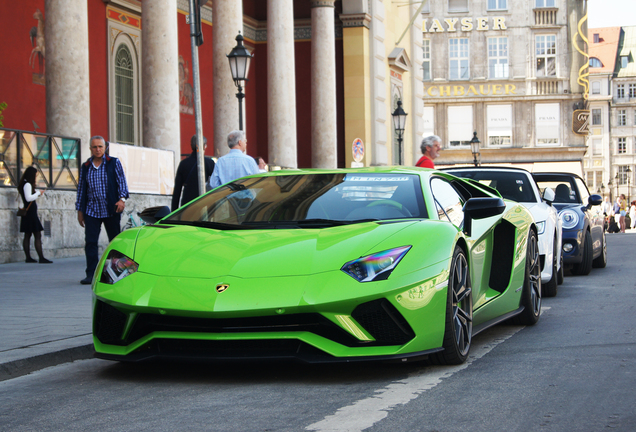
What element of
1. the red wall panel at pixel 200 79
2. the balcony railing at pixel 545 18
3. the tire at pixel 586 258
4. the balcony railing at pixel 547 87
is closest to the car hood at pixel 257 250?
the tire at pixel 586 258

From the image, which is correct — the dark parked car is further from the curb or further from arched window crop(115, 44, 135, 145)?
arched window crop(115, 44, 135, 145)

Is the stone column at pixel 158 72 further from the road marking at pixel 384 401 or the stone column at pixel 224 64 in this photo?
the road marking at pixel 384 401

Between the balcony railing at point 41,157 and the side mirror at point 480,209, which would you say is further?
the balcony railing at point 41,157

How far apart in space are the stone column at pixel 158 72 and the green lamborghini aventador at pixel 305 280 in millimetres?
13678

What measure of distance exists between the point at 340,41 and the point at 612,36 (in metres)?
93.1

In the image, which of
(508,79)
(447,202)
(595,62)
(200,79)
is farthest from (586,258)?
(595,62)

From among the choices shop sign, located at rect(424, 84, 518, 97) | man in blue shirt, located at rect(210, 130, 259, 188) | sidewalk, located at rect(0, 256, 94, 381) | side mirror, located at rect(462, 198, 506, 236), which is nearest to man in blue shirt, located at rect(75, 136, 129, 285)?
sidewalk, located at rect(0, 256, 94, 381)

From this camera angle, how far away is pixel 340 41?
34031 mm

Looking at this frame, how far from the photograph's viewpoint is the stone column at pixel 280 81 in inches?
1041

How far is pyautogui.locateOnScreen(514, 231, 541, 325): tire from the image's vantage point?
7.36m

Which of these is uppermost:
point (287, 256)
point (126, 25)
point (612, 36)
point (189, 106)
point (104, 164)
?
point (612, 36)

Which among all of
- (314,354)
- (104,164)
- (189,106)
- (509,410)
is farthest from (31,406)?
(189,106)

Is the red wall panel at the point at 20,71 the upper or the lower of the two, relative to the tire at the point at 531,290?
upper

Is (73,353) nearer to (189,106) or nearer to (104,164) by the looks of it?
(104,164)
